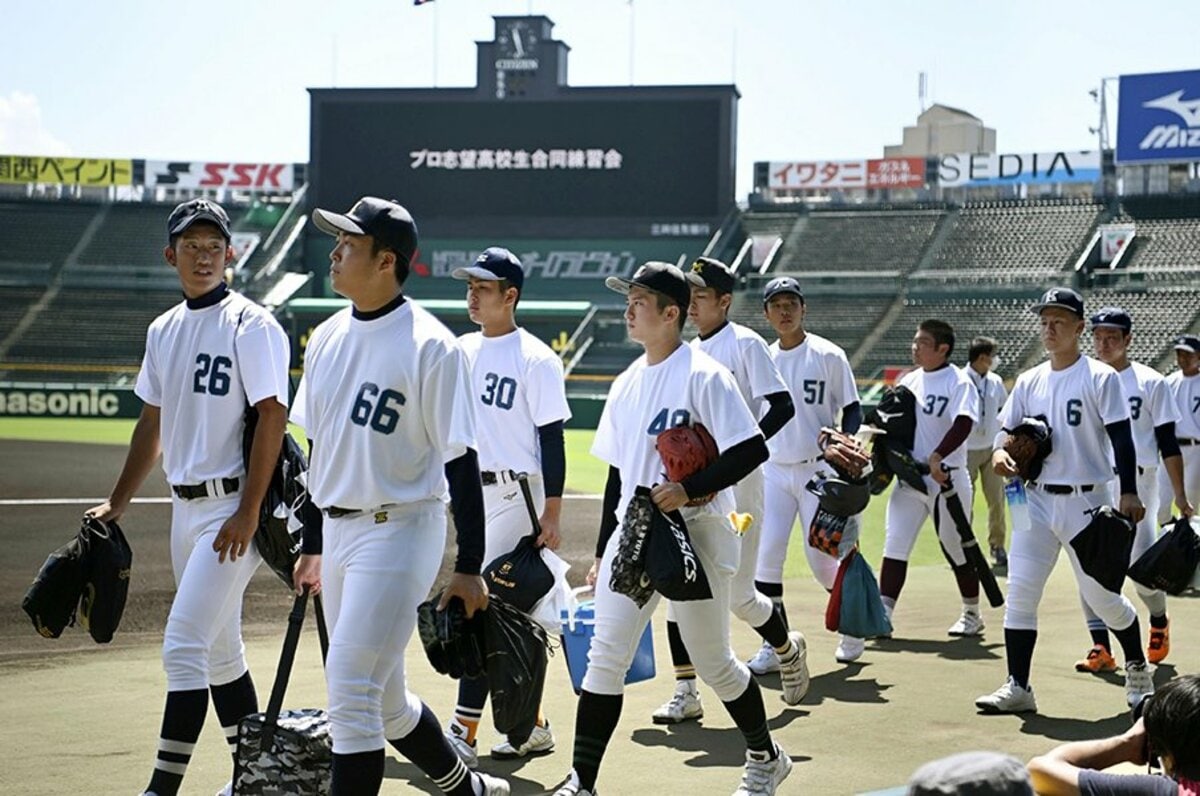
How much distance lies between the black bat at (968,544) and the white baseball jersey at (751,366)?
318cm

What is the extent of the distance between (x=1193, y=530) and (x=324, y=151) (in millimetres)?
39375

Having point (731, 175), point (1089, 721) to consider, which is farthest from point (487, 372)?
point (731, 175)

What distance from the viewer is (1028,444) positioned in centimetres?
758

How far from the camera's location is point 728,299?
799cm

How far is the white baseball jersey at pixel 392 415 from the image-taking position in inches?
185

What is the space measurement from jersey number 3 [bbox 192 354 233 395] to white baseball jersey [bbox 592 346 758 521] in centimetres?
147

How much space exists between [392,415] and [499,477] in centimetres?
206

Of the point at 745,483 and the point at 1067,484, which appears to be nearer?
the point at 1067,484

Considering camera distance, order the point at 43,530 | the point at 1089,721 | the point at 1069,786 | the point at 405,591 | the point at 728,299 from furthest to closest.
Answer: the point at 43,530 < the point at 728,299 < the point at 1089,721 < the point at 405,591 < the point at 1069,786

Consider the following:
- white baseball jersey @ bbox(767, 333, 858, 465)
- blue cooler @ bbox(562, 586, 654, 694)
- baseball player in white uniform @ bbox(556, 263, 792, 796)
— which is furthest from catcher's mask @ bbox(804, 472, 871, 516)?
baseball player in white uniform @ bbox(556, 263, 792, 796)

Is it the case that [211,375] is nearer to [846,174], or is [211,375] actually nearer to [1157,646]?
[1157,646]

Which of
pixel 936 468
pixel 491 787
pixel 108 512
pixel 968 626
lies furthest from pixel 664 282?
pixel 968 626

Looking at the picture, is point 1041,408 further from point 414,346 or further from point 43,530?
point 43,530

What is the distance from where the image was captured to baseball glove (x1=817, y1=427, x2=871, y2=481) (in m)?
8.24
